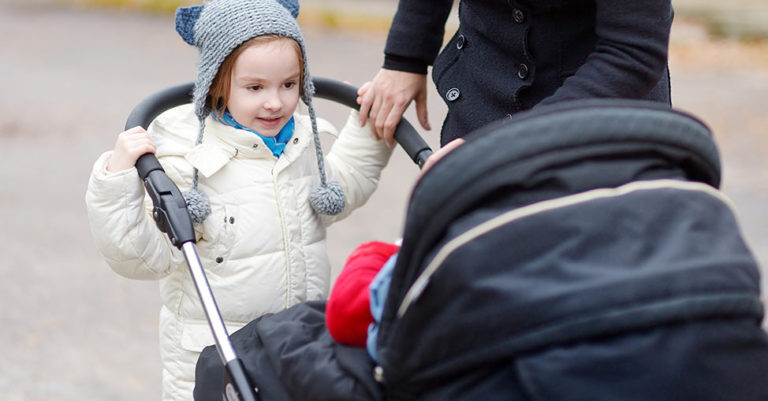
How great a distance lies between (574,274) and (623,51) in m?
0.63

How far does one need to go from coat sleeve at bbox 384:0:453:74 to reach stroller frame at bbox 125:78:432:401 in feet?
0.52

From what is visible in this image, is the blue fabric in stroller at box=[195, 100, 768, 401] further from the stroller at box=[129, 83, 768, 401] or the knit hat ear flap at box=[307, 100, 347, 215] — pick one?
the knit hat ear flap at box=[307, 100, 347, 215]

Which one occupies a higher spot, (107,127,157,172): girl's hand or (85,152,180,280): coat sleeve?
(107,127,157,172): girl's hand

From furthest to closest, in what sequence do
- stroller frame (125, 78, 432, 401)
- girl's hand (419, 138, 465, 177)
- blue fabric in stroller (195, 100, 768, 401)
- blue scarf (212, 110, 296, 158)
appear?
blue scarf (212, 110, 296, 158), stroller frame (125, 78, 432, 401), girl's hand (419, 138, 465, 177), blue fabric in stroller (195, 100, 768, 401)

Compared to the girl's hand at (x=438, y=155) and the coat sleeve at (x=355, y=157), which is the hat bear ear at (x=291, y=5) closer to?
the coat sleeve at (x=355, y=157)

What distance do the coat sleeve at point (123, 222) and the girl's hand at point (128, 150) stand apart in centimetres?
2

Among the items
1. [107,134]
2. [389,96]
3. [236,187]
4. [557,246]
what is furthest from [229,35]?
[107,134]

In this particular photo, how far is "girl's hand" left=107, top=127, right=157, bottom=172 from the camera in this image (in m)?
2.21

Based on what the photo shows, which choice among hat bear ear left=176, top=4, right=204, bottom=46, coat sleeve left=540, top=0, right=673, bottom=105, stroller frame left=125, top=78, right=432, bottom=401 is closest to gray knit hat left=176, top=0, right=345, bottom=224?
hat bear ear left=176, top=4, right=204, bottom=46

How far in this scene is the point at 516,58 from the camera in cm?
221

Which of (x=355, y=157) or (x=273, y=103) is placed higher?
(x=273, y=103)

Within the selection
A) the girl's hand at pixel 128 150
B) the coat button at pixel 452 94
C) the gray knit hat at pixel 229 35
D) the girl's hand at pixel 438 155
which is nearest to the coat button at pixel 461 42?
the coat button at pixel 452 94

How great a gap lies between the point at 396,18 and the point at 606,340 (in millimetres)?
1376

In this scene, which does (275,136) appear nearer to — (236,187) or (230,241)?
(236,187)
